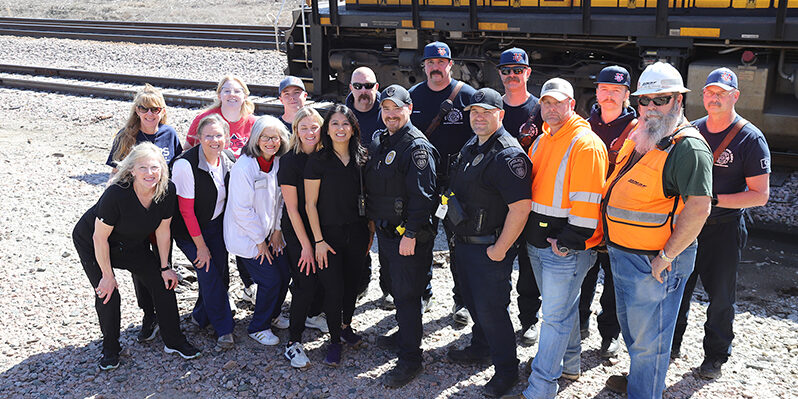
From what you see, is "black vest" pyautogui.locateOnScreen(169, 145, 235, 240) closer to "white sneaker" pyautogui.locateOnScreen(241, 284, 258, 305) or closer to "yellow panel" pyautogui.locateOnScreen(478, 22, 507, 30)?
"white sneaker" pyautogui.locateOnScreen(241, 284, 258, 305)

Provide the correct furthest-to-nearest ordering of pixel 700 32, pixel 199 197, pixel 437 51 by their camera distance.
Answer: pixel 700 32, pixel 437 51, pixel 199 197

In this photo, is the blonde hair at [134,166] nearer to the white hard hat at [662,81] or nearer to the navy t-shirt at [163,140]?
the navy t-shirt at [163,140]

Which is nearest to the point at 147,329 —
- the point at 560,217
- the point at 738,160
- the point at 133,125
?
the point at 133,125

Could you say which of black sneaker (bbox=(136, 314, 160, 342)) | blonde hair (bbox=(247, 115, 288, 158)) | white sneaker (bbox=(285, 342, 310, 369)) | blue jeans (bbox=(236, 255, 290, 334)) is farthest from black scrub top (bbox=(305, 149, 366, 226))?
black sneaker (bbox=(136, 314, 160, 342))

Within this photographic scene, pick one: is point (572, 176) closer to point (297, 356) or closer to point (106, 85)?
point (297, 356)

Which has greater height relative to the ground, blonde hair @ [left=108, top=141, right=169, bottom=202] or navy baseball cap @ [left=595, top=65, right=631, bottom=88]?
navy baseball cap @ [left=595, top=65, right=631, bottom=88]

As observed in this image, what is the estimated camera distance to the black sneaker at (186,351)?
4.76m

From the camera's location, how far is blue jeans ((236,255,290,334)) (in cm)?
493

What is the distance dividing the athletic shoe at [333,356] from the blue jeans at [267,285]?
0.59 metres

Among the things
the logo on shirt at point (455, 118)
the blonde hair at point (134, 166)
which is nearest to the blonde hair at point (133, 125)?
the blonde hair at point (134, 166)

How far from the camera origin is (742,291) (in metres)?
5.71

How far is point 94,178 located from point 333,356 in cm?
545

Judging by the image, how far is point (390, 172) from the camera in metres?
4.29

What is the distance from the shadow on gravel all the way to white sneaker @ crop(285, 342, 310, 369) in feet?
15.9
